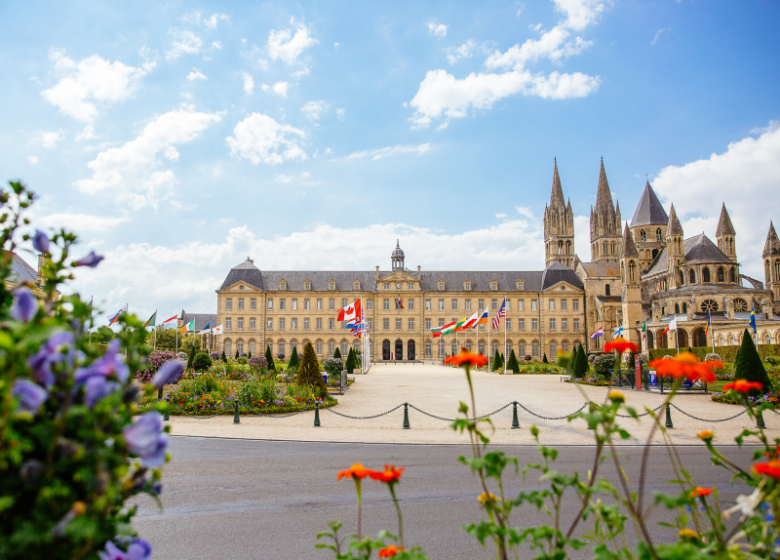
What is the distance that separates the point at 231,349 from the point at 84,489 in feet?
211

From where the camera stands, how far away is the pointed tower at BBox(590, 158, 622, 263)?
72000 mm

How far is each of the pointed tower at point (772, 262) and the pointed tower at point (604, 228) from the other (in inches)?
665

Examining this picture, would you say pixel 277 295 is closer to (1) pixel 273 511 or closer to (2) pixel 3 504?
(1) pixel 273 511

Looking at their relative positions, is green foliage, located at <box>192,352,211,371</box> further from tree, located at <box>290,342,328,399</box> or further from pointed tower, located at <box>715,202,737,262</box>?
pointed tower, located at <box>715,202,737,262</box>

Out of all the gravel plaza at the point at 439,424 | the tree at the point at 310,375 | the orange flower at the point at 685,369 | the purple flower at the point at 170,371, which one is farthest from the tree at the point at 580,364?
the purple flower at the point at 170,371

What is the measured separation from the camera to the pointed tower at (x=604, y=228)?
72000 millimetres

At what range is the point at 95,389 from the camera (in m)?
1.12

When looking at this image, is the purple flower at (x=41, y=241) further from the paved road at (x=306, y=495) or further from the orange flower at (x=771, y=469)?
the paved road at (x=306, y=495)

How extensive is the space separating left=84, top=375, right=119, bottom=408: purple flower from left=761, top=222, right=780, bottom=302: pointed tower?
Result: 226 ft

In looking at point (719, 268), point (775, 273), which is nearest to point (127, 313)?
point (719, 268)

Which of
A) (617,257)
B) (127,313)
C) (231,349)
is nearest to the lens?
(127,313)

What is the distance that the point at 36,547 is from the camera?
3.33ft

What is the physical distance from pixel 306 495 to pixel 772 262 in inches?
2616

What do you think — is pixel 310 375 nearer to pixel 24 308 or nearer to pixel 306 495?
pixel 306 495
